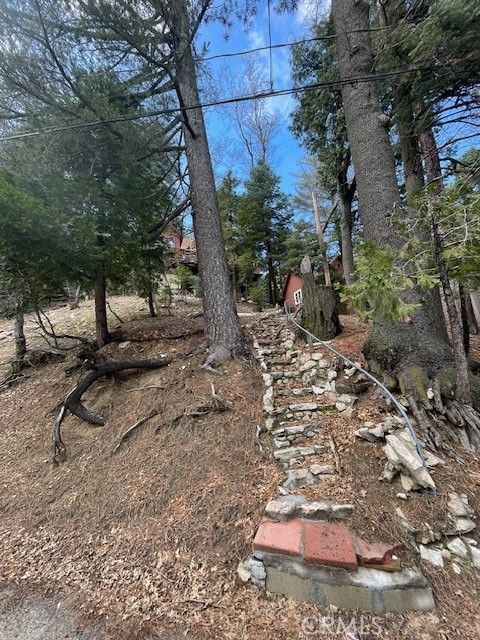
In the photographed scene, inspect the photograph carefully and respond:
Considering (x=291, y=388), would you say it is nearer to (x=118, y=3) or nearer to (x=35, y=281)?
(x=35, y=281)

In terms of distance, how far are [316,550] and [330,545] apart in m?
0.11

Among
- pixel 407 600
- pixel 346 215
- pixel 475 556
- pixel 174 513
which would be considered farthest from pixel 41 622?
pixel 346 215

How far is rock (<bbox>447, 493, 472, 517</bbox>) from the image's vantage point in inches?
86.7

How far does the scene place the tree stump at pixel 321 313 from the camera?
517 centimetres

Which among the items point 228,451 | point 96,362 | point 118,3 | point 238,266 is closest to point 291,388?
point 228,451

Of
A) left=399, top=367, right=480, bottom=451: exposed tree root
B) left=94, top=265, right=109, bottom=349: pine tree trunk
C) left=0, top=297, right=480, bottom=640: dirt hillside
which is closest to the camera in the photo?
left=0, top=297, right=480, bottom=640: dirt hillside

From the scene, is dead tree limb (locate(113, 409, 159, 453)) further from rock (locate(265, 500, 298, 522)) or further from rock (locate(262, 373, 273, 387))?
rock (locate(265, 500, 298, 522))

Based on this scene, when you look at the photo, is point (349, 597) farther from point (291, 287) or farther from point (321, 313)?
point (291, 287)

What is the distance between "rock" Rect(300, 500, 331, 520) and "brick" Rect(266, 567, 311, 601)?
15.7 inches

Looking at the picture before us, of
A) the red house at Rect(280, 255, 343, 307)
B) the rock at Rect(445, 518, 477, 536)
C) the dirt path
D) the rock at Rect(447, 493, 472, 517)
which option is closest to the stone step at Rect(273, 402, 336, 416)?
the rock at Rect(447, 493, 472, 517)

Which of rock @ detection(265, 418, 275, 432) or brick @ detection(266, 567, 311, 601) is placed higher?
rock @ detection(265, 418, 275, 432)

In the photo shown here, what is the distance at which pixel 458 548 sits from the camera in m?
2.07

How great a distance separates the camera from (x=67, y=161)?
15.3 feet

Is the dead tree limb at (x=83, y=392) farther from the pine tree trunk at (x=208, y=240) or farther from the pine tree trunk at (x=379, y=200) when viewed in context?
the pine tree trunk at (x=379, y=200)
